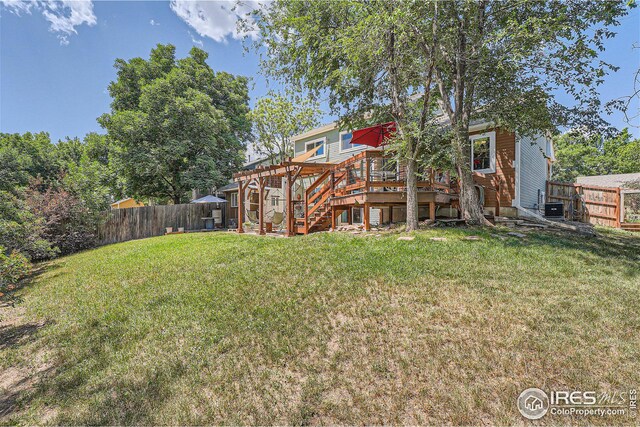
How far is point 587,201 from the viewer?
42.5ft

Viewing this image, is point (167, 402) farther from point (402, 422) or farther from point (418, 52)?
point (418, 52)

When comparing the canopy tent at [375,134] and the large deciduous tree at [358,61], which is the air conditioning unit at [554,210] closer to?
the large deciduous tree at [358,61]

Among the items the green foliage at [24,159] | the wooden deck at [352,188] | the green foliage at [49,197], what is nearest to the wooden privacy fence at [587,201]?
the wooden deck at [352,188]

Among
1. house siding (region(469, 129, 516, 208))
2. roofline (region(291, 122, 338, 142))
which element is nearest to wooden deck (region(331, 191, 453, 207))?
house siding (region(469, 129, 516, 208))

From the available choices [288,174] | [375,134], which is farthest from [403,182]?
[288,174]

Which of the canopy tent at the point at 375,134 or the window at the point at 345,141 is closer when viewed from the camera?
the canopy tent at the point at 375,134

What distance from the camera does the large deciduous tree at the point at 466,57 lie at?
23.4ft

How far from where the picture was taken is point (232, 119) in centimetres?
2298

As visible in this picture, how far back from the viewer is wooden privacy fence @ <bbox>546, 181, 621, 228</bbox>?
12181mm

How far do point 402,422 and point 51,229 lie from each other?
49.1 feet

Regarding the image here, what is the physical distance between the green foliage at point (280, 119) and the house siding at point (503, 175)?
49.1 feet

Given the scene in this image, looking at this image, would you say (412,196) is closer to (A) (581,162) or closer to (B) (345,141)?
(B) (345,141)

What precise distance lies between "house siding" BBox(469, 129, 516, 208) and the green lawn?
16.3 feet

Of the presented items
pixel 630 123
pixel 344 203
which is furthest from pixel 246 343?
pixel 630 123
